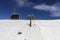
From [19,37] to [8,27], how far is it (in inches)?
64.6

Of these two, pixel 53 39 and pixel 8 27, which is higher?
pixel 8 27

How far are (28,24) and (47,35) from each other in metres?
1.75

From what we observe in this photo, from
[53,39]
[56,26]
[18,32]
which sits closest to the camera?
[53,39]

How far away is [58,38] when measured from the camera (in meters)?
7.92

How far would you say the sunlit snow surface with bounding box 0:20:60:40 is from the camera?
7866 millimetres

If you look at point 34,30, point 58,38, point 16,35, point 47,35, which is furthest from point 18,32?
point 58,38

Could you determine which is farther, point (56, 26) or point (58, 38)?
point (56, 26)

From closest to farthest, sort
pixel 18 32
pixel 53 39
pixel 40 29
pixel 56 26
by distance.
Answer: pixel 53 39
pixel 18 32
pixel 40 29
pixel 56 26

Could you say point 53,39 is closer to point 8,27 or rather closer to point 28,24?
point 28,24

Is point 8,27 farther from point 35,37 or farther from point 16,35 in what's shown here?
point 35,37

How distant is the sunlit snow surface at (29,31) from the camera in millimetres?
7866

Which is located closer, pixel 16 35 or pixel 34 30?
pixel 16 35

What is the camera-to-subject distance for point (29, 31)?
28.0ft

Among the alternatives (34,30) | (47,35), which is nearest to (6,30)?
(34,30)
